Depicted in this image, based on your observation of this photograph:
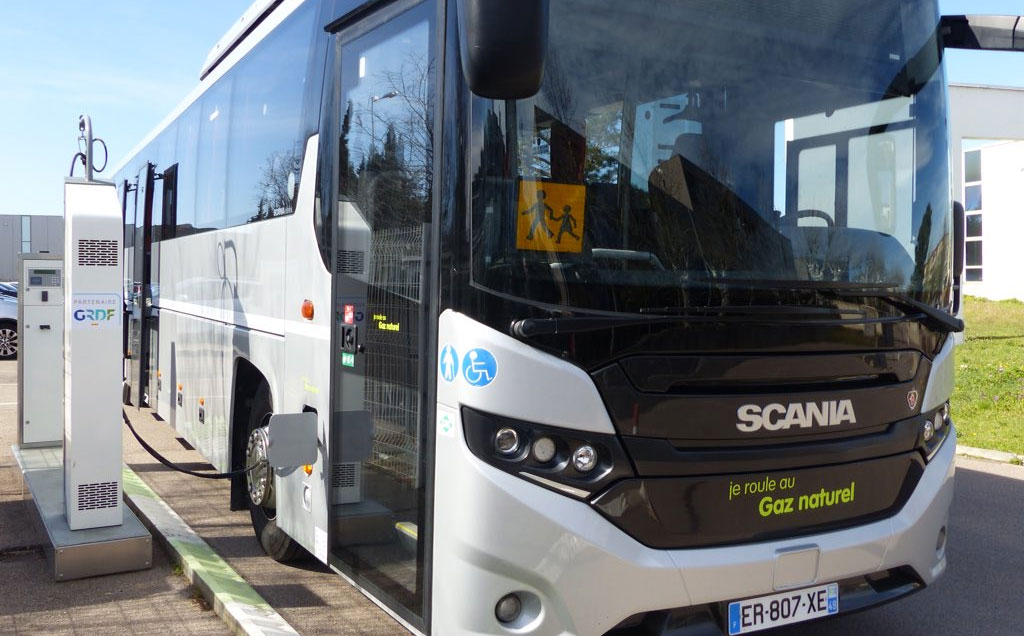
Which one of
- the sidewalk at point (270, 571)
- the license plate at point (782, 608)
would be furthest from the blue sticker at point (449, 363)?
the sidewalk at point (270, 571)

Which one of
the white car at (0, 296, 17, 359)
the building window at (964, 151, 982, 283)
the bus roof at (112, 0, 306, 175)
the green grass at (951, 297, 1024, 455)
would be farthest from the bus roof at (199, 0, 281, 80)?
the building window at (964, 151, 982, 283)

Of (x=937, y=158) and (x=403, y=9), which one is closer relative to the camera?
(x=403, y=9)

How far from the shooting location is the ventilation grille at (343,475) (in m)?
4.28

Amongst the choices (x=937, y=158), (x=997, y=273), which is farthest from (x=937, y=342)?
(x=997, y=273)

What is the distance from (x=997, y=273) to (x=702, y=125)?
126ft

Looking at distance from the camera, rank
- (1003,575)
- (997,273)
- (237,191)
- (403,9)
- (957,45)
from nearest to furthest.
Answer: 1. (403,9)
2. (957,45)
3. (1003,575)
4. (237,191)
5. (997,273)

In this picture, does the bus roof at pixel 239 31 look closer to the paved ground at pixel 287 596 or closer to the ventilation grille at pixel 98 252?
the ventilation grille at pixel 98 252

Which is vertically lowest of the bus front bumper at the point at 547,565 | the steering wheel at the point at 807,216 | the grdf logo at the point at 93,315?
the bus front bumper at the point at 547,565

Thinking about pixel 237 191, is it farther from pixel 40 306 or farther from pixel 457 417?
pixel 457 417

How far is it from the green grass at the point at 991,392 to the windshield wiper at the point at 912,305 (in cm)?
648

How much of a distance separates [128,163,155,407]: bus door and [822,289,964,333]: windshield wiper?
7368mm

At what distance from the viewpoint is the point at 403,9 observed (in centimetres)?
388

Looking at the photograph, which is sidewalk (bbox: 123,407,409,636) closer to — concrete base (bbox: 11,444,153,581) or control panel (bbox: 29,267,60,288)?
concrete base (bbox: 11,444,153,581)

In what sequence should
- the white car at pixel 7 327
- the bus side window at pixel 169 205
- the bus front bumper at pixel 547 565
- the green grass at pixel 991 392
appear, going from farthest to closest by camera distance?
the white car at pixel 7 327 < the green grass at pixel 991 392 < the bus side window at pixel 169 205 < the bus front bumper at pixel 547 565
